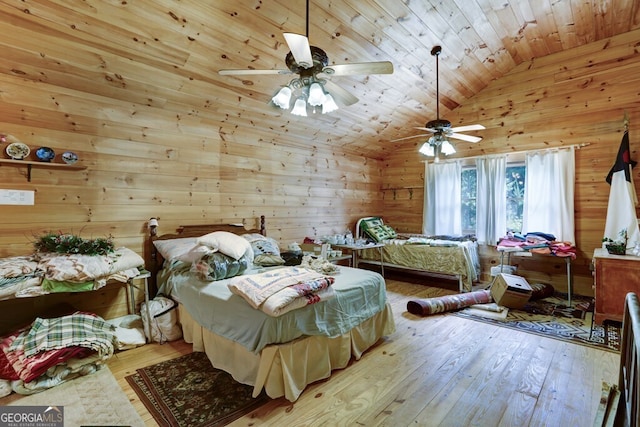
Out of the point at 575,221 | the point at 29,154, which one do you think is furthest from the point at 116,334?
the point at 575,221

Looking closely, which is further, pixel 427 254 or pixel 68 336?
pixel 427 254

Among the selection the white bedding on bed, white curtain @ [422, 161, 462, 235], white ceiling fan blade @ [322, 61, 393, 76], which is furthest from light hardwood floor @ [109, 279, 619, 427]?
white curtain @ [422, 161, 462, 235]

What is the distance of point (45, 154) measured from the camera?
2.69 m

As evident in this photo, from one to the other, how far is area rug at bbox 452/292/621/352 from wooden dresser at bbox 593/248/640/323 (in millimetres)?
163

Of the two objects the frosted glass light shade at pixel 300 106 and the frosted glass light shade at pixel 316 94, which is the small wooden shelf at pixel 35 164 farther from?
the frosted glass light shade at pixel 316 94

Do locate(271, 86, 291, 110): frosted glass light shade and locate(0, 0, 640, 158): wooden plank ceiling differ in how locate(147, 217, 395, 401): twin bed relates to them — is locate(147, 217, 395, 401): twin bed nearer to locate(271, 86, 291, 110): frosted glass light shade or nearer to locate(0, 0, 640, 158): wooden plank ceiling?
locate(271, 86, 291, 110): frosted glass light shade

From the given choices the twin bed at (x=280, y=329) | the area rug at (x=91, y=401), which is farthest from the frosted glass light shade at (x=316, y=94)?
the area rug at (x=91, y=401)

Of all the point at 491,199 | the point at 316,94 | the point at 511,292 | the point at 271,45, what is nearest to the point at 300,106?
the point at 316,94

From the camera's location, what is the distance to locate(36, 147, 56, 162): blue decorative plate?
267 centimetres

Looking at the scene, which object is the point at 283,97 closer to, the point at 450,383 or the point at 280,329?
the point at 280,329

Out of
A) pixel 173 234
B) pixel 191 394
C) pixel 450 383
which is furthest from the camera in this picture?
pixel 173 234

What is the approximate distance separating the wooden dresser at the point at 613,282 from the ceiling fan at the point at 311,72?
9.97 ft

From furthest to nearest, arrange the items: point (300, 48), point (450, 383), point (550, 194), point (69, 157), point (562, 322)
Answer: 1. point (550, 194)
2. point (562, 322)
3. point (69, 157)
4. point (450, 383)
5. point (300, 48)

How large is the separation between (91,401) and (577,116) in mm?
6173
